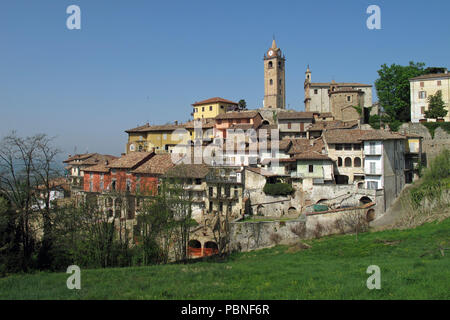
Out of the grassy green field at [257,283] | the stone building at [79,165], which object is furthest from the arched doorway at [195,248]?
the stone building at [79,165]

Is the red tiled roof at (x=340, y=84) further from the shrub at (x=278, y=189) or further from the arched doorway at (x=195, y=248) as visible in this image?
the arched doorway at (x=195, y=248)

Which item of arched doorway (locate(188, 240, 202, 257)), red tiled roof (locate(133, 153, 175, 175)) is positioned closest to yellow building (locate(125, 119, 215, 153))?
→ red tiled roof (locate(133, 153, 175, 175))

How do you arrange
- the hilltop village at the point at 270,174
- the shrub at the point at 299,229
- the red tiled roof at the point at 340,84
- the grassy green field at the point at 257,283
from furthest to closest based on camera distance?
the red tiled roof at the point at 340,84 < the hilltop village at the point at 270,174 < the shrub at the point at 299,229 < the grassy green field at the point at 257,283

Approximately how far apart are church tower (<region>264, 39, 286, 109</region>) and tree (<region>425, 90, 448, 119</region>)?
40.1m

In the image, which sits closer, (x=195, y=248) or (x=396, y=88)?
(x=195, y=248)

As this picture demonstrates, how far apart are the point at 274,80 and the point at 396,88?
112ft

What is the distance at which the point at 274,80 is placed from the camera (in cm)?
8862

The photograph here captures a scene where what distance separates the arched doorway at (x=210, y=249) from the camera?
3806 cm

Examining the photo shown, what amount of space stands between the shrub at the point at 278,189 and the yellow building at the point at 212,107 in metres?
36.3

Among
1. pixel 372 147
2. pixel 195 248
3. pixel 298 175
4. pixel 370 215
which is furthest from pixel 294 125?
pixel 195 248

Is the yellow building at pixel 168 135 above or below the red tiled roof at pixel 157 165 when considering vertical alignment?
above

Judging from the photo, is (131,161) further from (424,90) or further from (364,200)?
(424,90)
